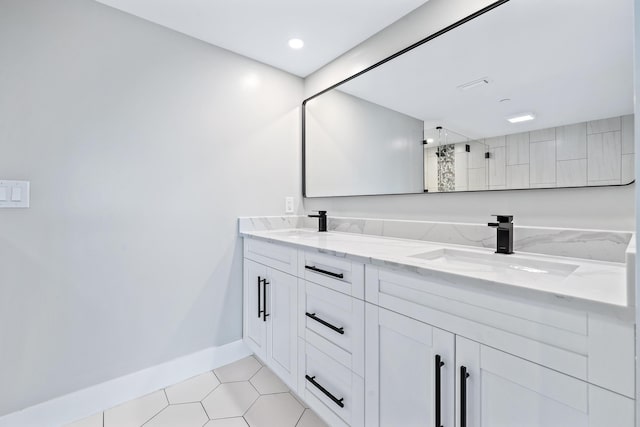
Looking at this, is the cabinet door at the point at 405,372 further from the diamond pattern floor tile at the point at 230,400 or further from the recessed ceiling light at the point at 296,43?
the recessed ceiling light at the point at 296,43

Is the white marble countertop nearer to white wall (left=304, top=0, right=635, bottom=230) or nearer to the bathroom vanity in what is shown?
the bathroom vanity

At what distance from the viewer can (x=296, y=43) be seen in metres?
1.94

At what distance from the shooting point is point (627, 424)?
601 mm

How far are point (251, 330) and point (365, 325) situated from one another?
1.11 meters

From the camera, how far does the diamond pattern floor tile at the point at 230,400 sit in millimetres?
1547

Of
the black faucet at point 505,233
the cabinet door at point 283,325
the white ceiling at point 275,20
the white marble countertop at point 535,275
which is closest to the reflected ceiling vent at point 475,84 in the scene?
the white ceiling at point 275,20

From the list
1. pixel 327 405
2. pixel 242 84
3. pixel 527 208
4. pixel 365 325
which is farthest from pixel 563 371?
pixel 242 84

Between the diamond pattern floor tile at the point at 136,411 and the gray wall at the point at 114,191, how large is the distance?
0.58ft

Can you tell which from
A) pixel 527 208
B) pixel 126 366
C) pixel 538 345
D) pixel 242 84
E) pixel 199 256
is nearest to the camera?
pixel 538 345

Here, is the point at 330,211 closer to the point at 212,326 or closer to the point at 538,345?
the point at 212,326

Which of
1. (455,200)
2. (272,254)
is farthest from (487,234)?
(272,254)

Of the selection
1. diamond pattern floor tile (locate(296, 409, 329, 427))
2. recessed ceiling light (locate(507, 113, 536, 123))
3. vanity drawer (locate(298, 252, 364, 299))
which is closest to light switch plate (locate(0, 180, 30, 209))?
vanity drawer (locate(298, 252, 364, 299))

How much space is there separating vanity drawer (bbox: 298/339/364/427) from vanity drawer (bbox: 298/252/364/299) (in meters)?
0.32

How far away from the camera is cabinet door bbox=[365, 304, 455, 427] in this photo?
2.96 ft
